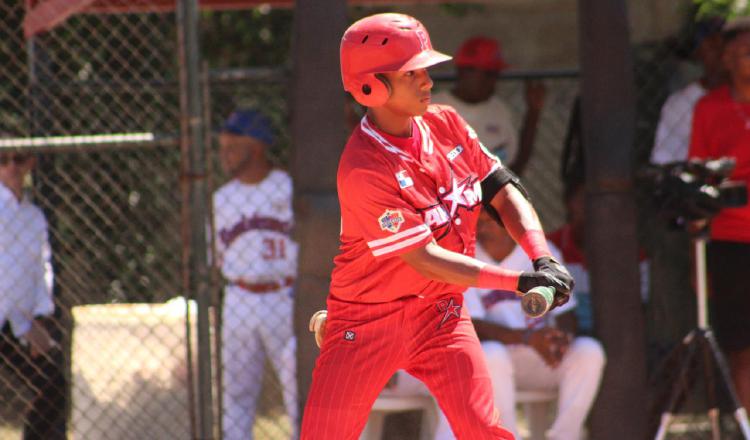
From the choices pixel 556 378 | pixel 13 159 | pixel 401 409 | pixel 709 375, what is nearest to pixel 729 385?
pixel 709 375

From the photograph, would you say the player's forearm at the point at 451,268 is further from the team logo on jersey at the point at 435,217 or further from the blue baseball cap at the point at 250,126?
the blue baseball cap at the point at 250,126

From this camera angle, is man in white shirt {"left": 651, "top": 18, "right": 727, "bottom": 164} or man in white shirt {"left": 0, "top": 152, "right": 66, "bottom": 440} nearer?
man in white shirt {"left": 0, "top": 152, "right": 66, "bottom": 440}

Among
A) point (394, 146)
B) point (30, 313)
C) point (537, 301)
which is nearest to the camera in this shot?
point (537, 301)

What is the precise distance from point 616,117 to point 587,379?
4.13ft

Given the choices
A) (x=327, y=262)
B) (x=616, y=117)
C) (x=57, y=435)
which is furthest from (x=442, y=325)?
(x=57, y=435)

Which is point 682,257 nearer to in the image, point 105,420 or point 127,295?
point 105,420

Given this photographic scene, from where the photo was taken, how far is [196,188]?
4941 millimetres

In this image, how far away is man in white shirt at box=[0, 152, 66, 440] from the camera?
5.44m

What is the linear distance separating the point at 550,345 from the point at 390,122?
2.10 meters

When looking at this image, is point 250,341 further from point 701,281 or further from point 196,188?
point 701,281

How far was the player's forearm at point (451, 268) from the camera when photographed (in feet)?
11.0

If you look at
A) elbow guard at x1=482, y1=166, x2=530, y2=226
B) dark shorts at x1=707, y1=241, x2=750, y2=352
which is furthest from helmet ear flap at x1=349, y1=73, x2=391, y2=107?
dark shorts at x1=707, y1=241, x2=750, y2=352

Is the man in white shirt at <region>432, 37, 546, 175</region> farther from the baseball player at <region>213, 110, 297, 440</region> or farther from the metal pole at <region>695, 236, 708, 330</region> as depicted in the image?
the metal pole at <region>695, 236, 708, 330</region>

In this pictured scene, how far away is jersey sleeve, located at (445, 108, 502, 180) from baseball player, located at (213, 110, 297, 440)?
2116mm
